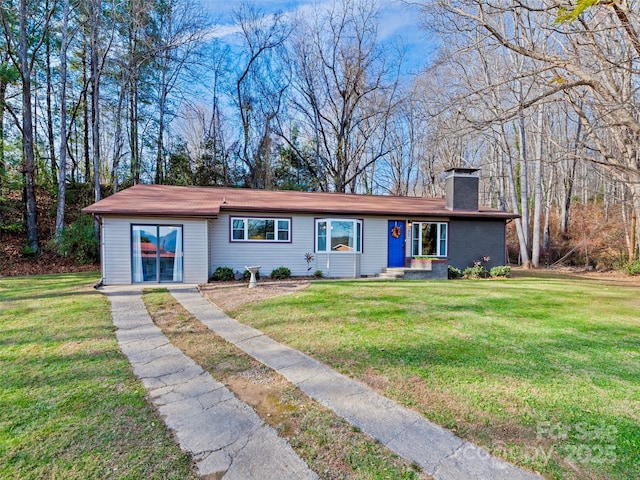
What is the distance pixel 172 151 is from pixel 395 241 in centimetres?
1489

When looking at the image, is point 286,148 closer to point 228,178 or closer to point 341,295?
point 228,178

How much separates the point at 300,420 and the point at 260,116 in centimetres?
2173

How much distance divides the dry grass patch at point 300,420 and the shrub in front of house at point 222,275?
543 cm

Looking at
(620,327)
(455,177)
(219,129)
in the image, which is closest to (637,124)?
(620,327)

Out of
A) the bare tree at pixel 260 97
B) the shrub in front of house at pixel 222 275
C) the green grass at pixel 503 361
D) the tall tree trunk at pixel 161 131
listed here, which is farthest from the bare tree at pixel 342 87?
the green grass at pixel 503 361

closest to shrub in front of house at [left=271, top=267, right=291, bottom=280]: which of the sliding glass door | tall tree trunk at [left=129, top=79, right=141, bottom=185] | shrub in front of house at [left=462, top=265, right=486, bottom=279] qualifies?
the sliding glass door

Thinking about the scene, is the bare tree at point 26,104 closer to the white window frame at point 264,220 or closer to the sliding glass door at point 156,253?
the sliding glass door at point 156,253

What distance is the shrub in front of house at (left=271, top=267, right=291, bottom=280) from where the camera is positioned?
10.6 metres

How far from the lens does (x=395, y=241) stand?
12.0m

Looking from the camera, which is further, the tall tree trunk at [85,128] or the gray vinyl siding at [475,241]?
the tall tree trunk at [85,128]

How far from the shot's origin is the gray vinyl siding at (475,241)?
1223 cm

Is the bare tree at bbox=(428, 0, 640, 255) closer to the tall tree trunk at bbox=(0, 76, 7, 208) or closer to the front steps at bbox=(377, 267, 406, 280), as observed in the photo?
the front steps at bbox=(377, 267, 406, 280)

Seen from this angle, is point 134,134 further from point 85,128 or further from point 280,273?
point 280,273

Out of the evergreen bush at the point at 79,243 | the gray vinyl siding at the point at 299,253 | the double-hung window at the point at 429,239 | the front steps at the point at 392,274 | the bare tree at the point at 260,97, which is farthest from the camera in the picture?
the bare tree at the point at 260,97
